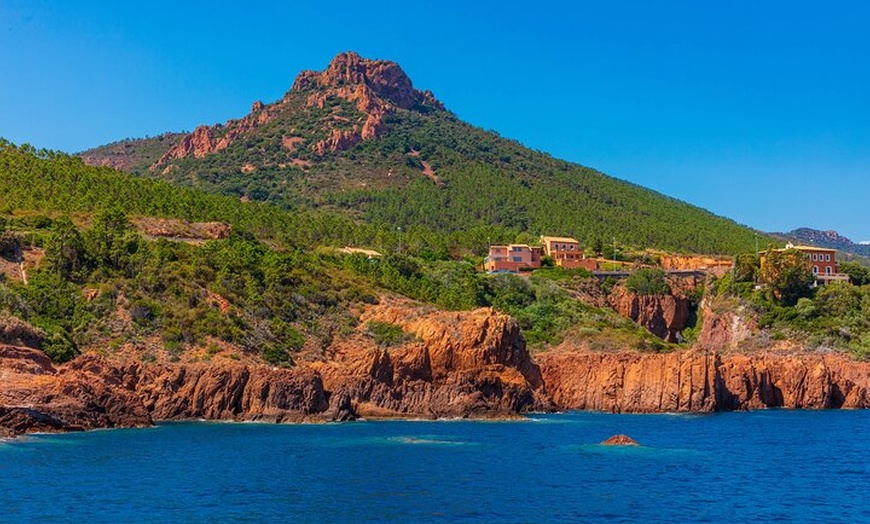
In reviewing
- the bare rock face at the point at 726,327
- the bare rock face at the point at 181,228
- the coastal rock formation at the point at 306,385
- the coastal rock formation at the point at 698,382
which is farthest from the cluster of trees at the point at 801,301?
the bare rock face at the point at 181,228

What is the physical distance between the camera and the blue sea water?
4084 cm

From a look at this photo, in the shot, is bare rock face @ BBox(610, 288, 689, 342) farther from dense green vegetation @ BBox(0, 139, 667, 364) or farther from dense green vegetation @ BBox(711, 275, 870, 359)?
dense green vegetation @ BBox(711, 275, 870, 359)

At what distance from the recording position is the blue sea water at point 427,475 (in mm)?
40844

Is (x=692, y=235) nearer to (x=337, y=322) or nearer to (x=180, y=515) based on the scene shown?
(x=337, y=322)

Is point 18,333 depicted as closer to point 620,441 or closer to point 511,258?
point 620,441

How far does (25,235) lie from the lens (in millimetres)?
96938

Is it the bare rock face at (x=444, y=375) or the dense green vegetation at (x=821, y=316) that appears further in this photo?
the dense green vegetation at (x=821, y=316)

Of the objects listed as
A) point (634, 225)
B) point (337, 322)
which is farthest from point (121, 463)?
point (634, 225)

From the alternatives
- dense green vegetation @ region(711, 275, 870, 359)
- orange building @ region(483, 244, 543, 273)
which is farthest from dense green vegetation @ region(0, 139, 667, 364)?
dense green vegetation @ region(711, 275, 870, 359)

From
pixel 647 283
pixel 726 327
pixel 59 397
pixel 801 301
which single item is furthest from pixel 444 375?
pixel 647 283

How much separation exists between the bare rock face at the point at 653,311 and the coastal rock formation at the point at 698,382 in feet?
127

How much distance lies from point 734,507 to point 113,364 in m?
45.9

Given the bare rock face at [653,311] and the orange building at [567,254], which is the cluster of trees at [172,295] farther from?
the orange building at [567,254]

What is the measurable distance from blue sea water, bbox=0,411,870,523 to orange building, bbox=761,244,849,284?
69.7 m
